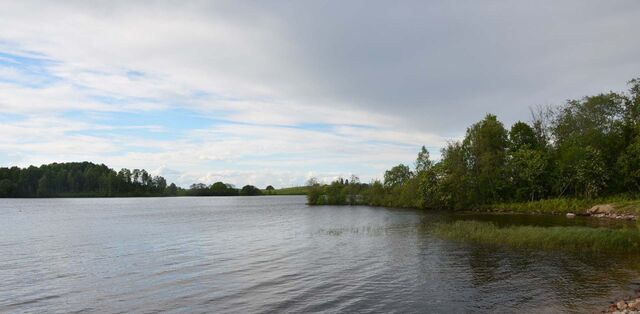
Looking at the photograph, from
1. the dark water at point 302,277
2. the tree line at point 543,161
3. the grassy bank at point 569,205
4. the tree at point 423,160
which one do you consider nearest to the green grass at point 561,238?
the dark water at point 302,277

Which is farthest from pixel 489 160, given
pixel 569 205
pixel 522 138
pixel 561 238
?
pixel 561 238

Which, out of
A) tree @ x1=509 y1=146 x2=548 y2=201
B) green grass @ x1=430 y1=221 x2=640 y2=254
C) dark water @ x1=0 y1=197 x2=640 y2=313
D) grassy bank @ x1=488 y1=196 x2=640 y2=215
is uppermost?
tree @ x1=509 y1=146 x2=548 y2=201

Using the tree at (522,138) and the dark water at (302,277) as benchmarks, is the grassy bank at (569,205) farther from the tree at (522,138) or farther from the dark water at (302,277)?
the dark water at (302,277)

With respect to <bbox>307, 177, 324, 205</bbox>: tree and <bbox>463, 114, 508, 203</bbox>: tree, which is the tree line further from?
<bbox>307, 177, 324, 205</bbox>: tree

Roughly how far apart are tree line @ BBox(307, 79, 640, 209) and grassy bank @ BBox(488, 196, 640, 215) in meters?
3.87

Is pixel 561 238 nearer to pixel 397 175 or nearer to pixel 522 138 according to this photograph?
pixel 522 138

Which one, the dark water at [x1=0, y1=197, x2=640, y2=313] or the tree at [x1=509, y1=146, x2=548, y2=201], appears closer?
the dark water at [x1=0, y1=197, x2=640, y2=313]

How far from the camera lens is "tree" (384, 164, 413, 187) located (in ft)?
463

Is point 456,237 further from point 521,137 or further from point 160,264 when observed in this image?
point 521,137

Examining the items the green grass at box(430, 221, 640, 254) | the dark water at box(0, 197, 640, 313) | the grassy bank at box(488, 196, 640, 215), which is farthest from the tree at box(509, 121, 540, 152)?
the dark water at box(0, 197, 640, 313)

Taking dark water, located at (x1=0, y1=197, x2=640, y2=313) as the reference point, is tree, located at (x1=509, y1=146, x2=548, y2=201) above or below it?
above

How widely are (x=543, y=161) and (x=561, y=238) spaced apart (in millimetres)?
59813

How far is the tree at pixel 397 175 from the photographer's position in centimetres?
14112

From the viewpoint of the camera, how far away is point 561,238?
39.4 metres
